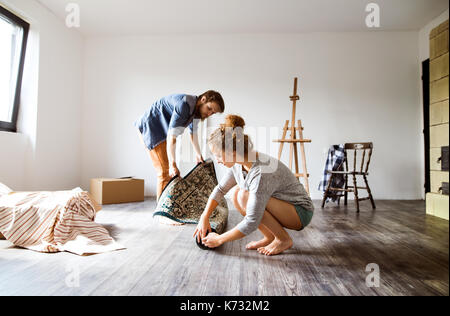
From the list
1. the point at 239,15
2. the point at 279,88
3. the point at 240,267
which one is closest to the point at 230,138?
the point at 240,267

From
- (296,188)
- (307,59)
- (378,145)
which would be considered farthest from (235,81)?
(296,188)

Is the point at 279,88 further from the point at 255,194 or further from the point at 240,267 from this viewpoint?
the point at 240,267

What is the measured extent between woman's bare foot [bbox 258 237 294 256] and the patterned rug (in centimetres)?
66

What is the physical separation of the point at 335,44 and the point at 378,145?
1556 millimetres

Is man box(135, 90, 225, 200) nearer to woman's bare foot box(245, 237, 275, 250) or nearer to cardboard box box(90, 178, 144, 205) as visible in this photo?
woman's bare foot box(245, 237, 275, 250)

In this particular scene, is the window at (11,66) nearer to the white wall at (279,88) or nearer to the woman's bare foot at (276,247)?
the white wall at (279,88)

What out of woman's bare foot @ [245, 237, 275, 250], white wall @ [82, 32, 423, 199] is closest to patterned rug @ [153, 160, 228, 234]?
woman's bare foot @ [245, 237, 275, 250]

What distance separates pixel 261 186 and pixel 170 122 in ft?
3.94

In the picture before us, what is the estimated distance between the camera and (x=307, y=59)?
13.9ft

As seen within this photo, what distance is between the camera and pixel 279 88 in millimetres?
4230

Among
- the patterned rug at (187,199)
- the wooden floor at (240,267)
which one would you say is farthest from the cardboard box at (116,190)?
the wooden floor at (240,267)

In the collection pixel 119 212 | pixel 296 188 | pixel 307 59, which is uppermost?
pixel 307 59

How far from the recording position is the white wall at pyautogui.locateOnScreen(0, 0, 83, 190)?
3.29 meters
